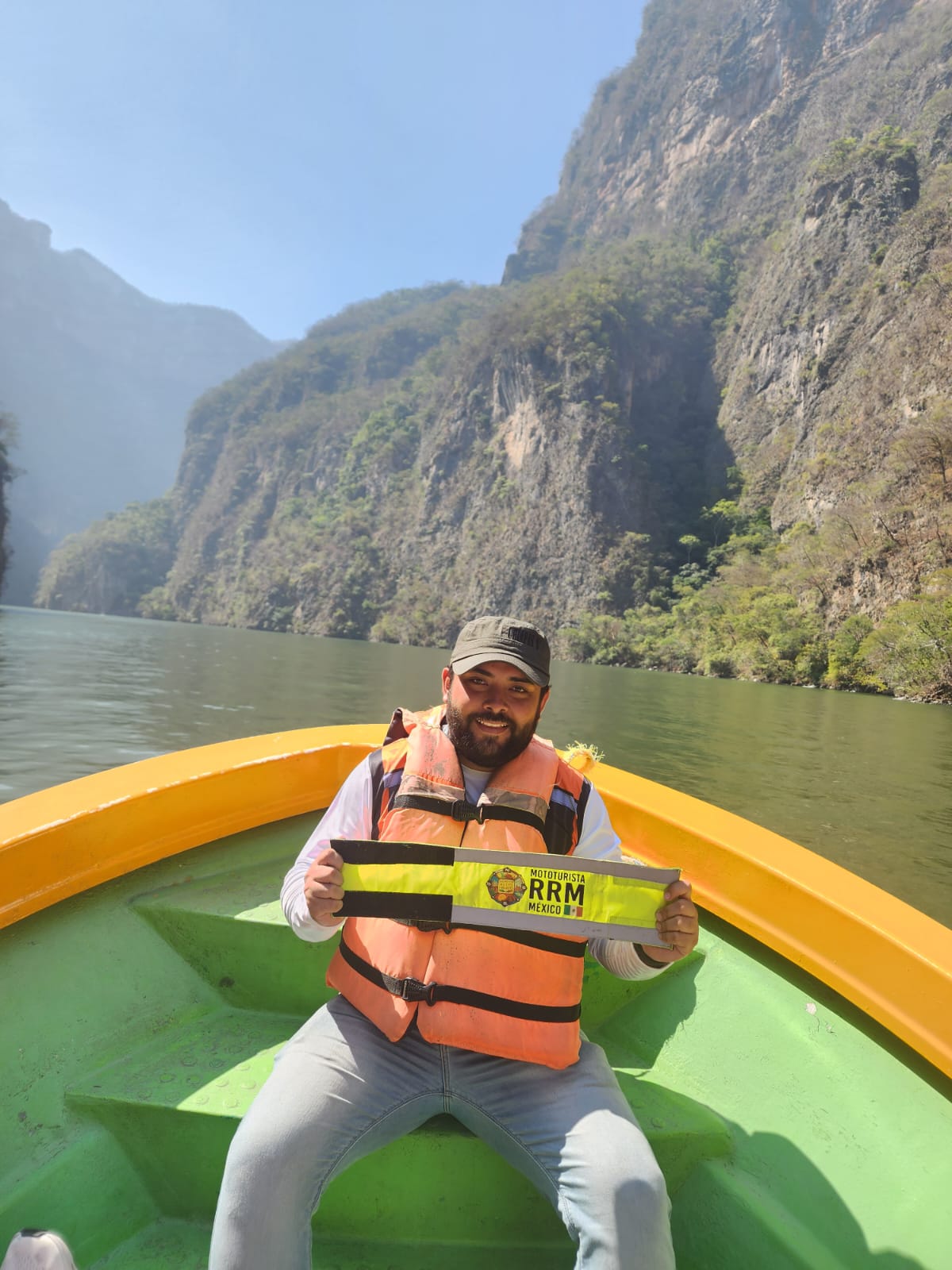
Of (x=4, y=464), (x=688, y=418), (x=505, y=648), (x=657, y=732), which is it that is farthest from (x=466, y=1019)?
(x=688, y=418)

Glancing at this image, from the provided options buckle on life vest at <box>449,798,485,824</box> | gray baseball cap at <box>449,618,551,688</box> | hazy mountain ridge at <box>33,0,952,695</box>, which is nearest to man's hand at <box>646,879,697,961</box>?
buckle on life vest at <box>449,798,485,824</box>

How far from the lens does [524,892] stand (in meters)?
1.17

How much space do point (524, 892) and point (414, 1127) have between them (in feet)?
1.51

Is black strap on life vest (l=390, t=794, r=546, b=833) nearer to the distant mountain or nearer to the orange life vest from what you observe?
the orange life vest

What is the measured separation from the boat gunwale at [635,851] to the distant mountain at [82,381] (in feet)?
471

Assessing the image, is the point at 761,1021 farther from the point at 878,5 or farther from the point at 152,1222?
the point at 878,5

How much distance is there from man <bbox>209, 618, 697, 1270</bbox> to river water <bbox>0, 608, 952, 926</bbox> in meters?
4.23

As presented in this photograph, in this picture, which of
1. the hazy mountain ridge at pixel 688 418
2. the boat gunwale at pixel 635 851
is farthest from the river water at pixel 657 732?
the hazy mountain ridge at pixel 688 418

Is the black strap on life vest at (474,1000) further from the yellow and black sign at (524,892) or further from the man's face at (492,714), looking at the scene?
the man's face at (492,714)

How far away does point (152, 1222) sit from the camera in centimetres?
125

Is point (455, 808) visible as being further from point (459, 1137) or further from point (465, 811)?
point (459, 1137)

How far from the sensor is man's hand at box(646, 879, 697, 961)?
1.16 m

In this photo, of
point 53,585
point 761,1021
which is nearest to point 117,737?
point 761,1021

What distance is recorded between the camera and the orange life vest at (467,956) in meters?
1.18
